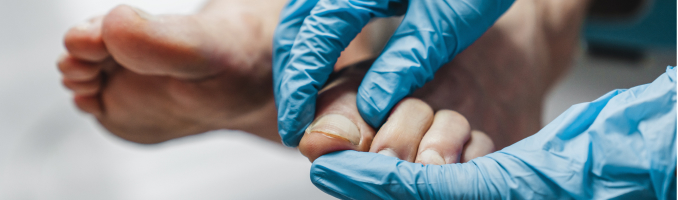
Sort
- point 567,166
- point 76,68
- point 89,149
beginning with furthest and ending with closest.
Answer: point 89,149 → point 76,68 → point 567,166

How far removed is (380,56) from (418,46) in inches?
1.8

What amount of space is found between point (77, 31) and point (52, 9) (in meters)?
0.57

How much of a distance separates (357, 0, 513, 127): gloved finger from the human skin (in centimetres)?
6

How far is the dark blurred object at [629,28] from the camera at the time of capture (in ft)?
3.67

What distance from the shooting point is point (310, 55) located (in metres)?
0.53

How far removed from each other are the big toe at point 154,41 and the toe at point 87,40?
2cm

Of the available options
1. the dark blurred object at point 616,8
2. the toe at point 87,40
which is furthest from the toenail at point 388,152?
the dark blurred object at point 616,8

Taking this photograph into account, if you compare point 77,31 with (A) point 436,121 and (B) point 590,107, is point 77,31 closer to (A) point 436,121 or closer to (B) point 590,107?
(A) point 436,121

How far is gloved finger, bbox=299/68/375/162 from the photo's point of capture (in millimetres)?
451

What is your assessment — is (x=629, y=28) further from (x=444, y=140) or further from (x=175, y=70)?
(x=175, y=70)

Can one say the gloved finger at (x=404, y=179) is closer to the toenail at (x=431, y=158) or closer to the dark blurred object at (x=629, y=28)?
the toenail at (x=431, y=158)

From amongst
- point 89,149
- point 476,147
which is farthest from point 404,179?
point 89,149

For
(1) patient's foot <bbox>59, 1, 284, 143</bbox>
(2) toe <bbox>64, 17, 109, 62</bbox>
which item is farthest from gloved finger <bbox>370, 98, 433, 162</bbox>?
(2) toe <bbox>64, 17, 109, 62</bbox>

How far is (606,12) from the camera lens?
3.84ft
